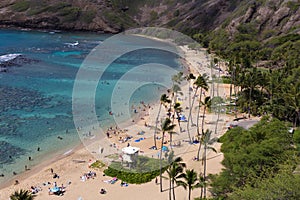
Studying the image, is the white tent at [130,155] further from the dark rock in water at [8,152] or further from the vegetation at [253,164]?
the dark rock in water at [8,152]

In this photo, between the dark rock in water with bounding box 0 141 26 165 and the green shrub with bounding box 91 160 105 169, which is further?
the dark rock in water with bounding box 0 141 26 165

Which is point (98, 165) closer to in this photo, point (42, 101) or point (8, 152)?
point (8, 152)

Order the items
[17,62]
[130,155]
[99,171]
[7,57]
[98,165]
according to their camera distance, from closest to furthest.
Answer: [130,155]
[99,171]
[98,165]
[17,62]
[7,57]

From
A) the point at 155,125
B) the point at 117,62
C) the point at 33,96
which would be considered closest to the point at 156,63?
the point at 117,62

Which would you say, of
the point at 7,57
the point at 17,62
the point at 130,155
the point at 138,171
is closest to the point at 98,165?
the point at 130,155

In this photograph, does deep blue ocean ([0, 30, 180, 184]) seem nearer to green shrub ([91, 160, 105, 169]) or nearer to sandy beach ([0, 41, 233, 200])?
sandy beach ([0, 41, 233, 200])

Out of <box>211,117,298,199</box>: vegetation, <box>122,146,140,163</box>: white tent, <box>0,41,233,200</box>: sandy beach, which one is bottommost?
<box>0,41,233,200</box>: sandy beach

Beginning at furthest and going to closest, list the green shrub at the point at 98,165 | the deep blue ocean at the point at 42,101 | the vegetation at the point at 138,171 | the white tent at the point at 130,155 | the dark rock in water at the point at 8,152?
the deep blue ocean at the point at 42,101, the dark rock in water at the point at 8,152, the green shrub at the point at 98,165, the white tent at the point at 130,155, the vegetation at the point at 138,171

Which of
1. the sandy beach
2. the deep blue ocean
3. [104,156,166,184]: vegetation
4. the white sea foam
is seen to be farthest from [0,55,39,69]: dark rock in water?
[104,156,166,184]: vegetation

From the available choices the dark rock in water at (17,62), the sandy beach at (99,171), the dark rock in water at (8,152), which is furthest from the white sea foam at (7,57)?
the dark rock in water at (8,152)
